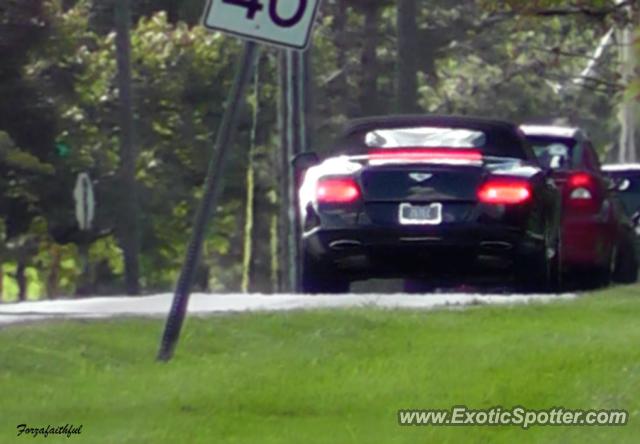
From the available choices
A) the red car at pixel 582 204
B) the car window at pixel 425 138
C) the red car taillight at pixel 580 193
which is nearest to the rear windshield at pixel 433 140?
the car window at pixel 425 138

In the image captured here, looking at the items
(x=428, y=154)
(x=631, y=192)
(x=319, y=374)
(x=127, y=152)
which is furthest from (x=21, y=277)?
(x=319, y=374)

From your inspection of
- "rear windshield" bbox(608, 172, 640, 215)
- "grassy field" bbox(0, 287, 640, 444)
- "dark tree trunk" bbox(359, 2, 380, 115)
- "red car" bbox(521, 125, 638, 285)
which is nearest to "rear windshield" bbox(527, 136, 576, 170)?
"red car" bbox(521, 125, 638, 285)

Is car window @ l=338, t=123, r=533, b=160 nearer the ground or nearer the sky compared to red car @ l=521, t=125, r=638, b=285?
nearer the sky

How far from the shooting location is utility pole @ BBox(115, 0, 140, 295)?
39281 millimetres

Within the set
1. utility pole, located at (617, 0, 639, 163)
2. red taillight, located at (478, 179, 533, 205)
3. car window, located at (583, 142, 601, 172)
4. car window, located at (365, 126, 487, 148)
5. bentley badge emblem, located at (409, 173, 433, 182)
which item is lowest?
car window, located at (583, 142, 601, 172)

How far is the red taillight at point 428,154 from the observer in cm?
1578

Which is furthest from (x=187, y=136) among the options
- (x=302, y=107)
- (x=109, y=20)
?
(x=302, y=107)

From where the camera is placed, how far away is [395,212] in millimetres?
15672

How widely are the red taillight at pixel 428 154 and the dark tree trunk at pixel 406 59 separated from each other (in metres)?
21.0

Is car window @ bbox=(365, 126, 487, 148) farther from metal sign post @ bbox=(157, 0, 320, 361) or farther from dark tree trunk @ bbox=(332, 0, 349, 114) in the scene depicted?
dark tree trunk @ bbox=(332, 0, 349, 114)

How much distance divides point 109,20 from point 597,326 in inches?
1633

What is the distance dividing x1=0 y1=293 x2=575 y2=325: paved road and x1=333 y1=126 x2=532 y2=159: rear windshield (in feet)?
4.37

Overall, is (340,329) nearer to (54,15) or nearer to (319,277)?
(319,277)

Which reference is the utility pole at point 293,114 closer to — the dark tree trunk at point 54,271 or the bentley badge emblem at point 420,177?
the bentley badge emblem at point 420,177
